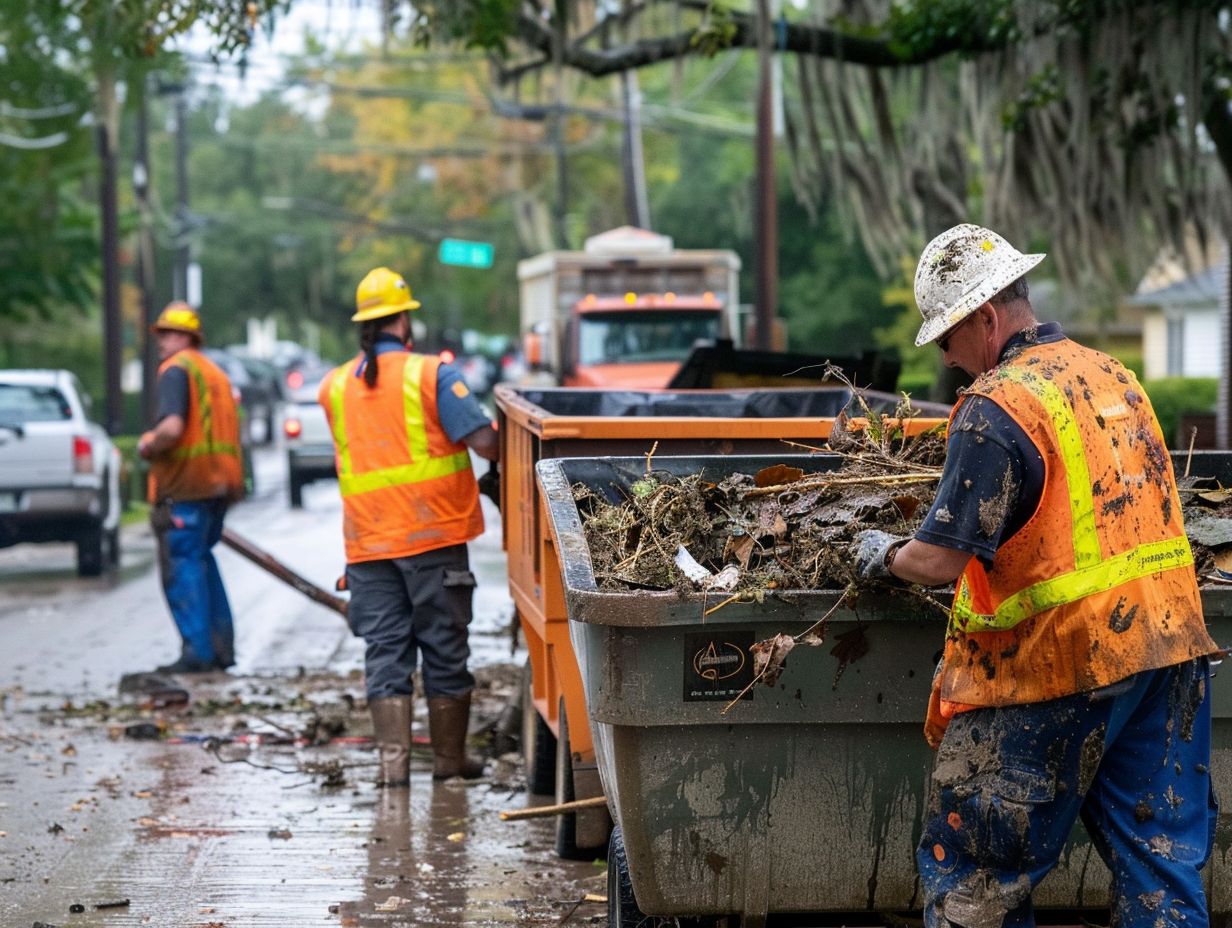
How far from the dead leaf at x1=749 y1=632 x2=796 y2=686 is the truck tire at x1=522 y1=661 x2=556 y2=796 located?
2.93 meters

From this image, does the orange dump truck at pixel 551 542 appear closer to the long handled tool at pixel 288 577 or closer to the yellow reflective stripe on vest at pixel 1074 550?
the yellow reflective stripe on vest at pixel 1074 550

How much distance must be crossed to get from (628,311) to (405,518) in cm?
1247

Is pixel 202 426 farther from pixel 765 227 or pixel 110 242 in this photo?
pixel 110 242

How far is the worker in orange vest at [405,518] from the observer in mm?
7473

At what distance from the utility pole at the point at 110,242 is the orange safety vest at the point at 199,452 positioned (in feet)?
48.3

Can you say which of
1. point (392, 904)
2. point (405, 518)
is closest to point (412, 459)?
point (405, 518)

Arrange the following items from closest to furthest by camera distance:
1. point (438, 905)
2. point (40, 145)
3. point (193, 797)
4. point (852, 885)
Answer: point (852, 885), point (438, 905), point (193, 797), point (40, 145)

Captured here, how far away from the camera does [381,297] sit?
7.70m

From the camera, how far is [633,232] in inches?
878

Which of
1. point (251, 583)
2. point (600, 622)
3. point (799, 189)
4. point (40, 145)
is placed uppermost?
point (40, 145)

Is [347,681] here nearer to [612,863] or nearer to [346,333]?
[612,863]

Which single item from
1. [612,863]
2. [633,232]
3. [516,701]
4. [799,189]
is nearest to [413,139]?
[633,232]

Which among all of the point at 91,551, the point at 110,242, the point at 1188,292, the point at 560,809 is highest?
the point at 110,242

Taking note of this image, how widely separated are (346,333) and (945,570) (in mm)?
80639
